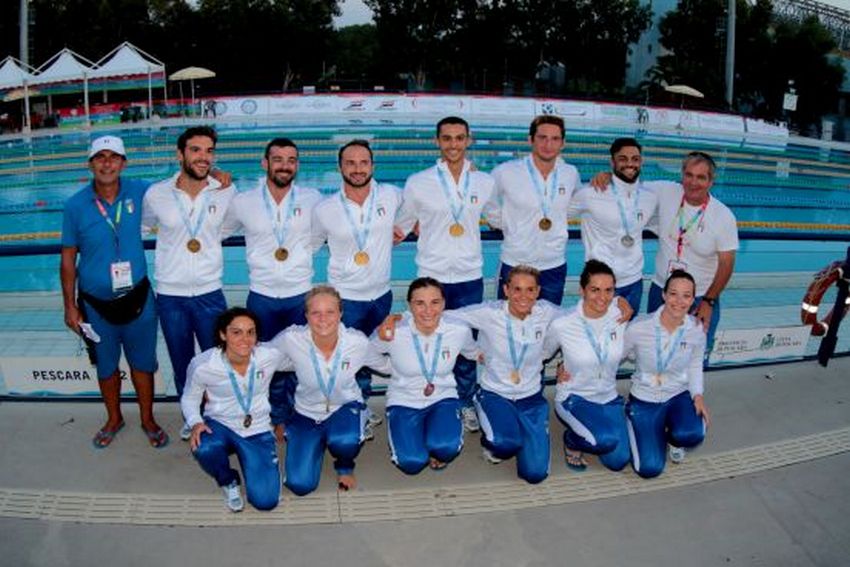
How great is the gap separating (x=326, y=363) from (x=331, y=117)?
19.2m

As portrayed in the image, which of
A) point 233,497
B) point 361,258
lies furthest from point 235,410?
point 361,258

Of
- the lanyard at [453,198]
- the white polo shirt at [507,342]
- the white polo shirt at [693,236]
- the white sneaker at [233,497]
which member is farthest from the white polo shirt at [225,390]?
the white polo shirt at [693,236]

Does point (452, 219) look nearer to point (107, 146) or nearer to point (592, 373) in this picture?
point (592, 373)

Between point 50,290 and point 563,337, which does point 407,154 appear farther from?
point 563,337

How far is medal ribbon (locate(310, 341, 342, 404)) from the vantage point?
3.20 metres

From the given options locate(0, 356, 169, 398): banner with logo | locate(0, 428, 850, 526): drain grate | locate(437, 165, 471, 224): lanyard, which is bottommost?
locate(0, 428, 850, 526): drain grate

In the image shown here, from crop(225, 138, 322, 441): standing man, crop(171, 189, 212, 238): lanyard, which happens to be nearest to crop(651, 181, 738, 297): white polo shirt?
crop(225, 138, 322, 441): standing man

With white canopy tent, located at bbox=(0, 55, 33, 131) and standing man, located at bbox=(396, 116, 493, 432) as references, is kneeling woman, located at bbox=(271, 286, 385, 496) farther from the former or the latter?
white canopy tent, located at bbox=(0, 55, 33, 131)

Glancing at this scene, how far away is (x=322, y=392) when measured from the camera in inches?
128

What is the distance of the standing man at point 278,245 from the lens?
343 centimetres

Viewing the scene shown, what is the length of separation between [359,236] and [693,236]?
1745 mm

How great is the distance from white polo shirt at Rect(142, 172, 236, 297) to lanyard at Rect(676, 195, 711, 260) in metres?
2.35

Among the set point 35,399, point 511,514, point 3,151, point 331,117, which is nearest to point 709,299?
point 511,514

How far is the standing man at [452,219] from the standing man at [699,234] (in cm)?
100
